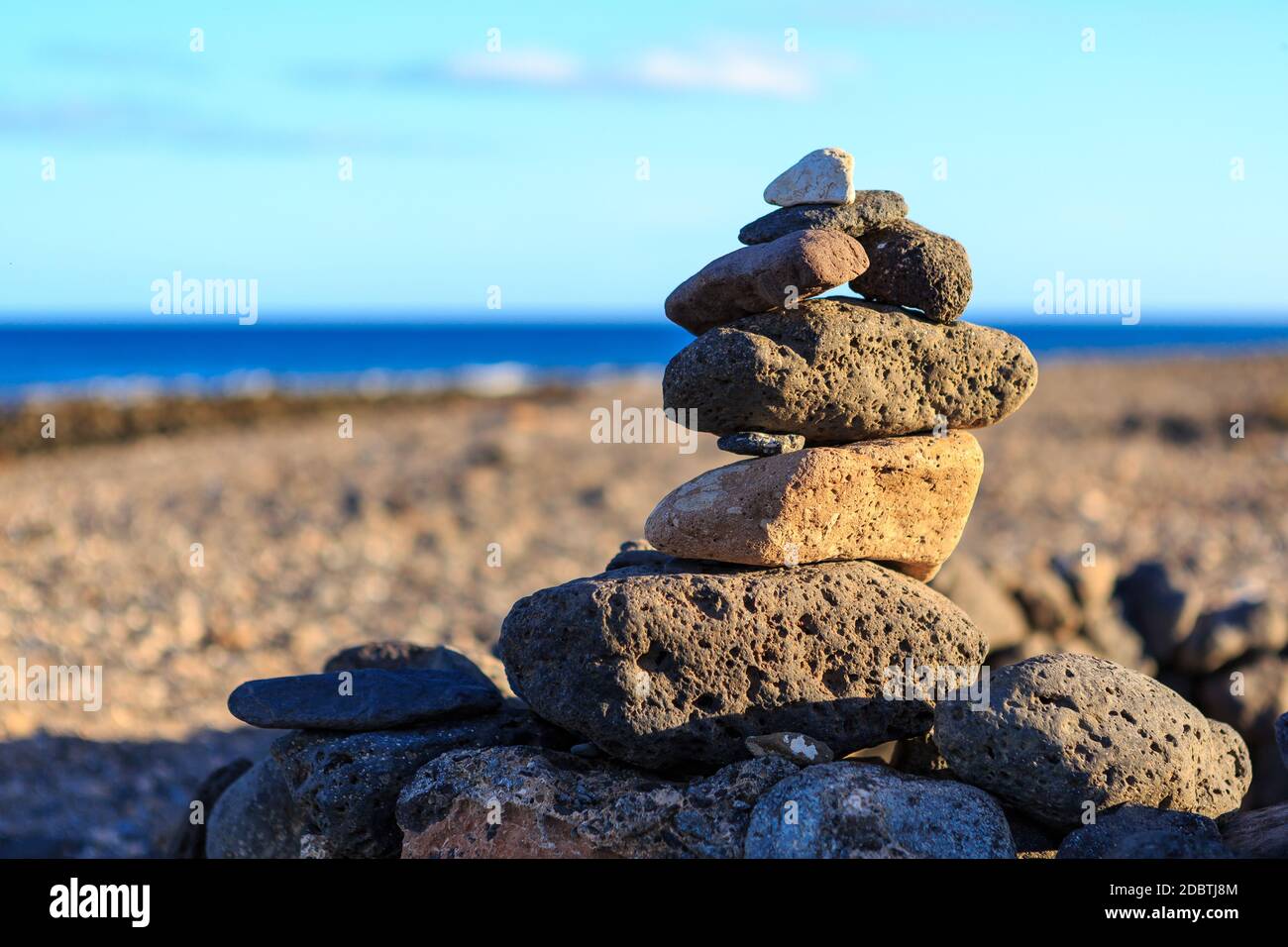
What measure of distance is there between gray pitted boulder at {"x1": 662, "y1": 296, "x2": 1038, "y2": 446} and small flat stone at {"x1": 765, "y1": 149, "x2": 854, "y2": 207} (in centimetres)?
50

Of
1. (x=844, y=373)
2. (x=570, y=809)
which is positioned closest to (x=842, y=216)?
(x=844, y=373)

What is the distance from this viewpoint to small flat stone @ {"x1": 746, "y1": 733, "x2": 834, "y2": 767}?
17.5 ft

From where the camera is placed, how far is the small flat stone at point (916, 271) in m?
5.86

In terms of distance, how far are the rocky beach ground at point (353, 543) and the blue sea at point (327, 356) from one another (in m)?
18.3

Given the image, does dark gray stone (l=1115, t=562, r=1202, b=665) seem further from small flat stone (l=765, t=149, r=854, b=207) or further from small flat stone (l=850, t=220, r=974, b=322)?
small flat stone (l=765, t=149, r=854, b=207)

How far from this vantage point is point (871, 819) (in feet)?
15.7

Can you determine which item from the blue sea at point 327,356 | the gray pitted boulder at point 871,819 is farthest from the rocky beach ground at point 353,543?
the blue sea at point 327,356

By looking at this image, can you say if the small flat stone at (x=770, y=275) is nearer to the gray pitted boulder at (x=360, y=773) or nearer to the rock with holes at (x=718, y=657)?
the rock with holes at (x=718, y=657)

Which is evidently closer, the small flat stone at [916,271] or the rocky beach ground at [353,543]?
the small flat stone at [916,271]

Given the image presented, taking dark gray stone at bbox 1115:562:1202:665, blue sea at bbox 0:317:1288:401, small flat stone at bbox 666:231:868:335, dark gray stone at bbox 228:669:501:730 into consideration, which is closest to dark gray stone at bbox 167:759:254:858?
dark gray stone at bbox 228:669:501:730

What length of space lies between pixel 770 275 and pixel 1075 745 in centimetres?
241

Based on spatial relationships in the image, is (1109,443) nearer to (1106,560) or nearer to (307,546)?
(1106,560)
